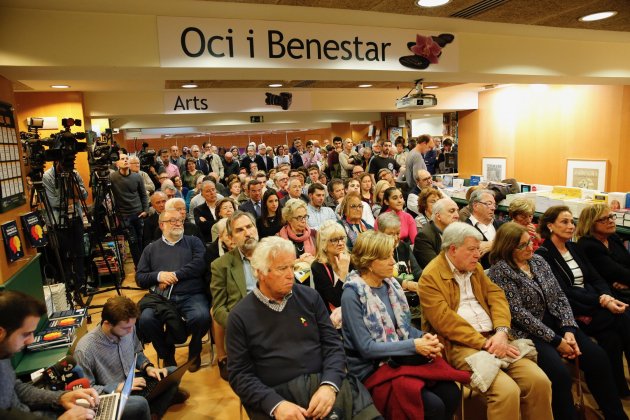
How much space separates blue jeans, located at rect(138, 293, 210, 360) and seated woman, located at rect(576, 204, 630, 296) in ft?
9.34

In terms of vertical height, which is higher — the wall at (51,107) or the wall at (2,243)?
the wall at (51,107)

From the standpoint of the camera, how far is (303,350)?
6.36ft

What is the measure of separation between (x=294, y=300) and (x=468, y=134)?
832cm

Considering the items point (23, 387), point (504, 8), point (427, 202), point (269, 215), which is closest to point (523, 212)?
point (427, 202)

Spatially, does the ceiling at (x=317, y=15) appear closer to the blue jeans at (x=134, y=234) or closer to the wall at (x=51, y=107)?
the blue jeans at (x=134, y=234)

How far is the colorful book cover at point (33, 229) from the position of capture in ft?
10.1

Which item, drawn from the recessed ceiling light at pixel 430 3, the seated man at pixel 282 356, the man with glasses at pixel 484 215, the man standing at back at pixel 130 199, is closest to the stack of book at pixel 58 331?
the seated man at pixel 282 356

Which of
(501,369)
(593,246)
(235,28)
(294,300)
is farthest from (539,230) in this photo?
(235,28)

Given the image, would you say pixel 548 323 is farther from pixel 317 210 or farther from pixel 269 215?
pixel 269 215

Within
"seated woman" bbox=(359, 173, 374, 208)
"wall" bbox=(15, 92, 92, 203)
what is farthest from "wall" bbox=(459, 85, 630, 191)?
"wall" bbox=(15, 92, 92, 203)

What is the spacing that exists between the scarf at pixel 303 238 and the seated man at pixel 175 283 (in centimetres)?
69

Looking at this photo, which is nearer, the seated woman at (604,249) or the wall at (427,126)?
the seated woman at (604,249)

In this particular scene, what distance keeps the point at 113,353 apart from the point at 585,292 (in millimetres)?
2961

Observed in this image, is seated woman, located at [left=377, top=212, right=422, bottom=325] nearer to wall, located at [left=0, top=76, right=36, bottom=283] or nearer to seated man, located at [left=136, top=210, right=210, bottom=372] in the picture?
seated man, located at [left=136, top=210, right=210, bottom=372]
